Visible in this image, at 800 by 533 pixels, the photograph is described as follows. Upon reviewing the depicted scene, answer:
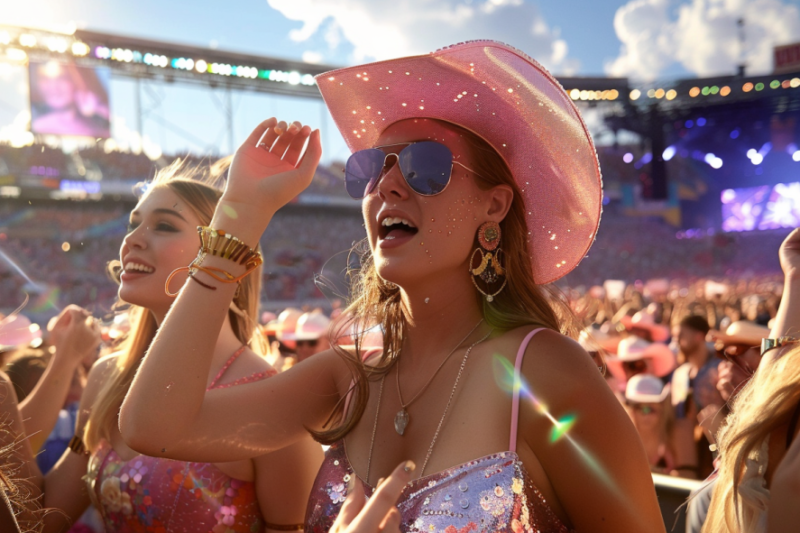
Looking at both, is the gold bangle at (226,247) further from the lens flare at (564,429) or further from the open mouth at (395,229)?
the lens flare at (564,429)

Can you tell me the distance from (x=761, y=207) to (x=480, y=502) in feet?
99.4

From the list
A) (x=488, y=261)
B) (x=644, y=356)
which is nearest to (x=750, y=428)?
(x=488, y=261)

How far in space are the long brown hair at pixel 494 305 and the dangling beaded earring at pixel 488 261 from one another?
0.02 meters

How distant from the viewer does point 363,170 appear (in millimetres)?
1581

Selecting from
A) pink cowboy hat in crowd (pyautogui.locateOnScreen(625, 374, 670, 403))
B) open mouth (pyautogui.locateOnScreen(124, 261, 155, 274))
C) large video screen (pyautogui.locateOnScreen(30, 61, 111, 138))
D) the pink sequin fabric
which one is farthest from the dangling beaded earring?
large video screen (pyautogui.locateOnScreen(30, 61, 111, 138))

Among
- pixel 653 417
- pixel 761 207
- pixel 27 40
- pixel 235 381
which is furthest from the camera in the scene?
pixel 761 207

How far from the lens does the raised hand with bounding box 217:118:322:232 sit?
1519 millimetres

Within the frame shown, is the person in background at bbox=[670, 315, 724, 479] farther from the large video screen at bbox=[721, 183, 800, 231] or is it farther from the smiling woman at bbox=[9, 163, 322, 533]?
the large video screen at bbox=[721, 183, 800, 231]

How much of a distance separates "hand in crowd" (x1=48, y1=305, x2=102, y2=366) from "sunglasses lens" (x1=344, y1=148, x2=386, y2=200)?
4.64 feet

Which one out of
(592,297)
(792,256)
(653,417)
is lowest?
(592,297)

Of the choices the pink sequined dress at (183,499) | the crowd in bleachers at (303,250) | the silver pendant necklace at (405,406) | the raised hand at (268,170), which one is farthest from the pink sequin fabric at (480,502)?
the crowd in bleachers at (303,250)

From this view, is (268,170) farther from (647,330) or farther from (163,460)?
(647,330)

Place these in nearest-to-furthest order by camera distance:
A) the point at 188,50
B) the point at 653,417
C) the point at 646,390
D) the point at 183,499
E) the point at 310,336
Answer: the point at 183,499 → the point at 653,417 → the point at 646,390 → the point at 310,336 → the point at 188,50

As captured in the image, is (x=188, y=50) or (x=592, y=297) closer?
(x=592, y=297)
